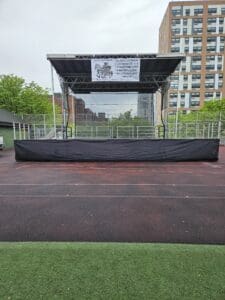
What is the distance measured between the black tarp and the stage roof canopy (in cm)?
522

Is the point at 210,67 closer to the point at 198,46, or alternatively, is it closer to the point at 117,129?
the point at 198,46

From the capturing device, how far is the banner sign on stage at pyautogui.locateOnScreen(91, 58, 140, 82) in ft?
41.2

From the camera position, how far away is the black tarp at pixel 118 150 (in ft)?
36.0

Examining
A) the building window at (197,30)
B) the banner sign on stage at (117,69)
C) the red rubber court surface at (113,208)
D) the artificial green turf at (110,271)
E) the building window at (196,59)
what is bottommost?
the red rubber court surface at (113,208)

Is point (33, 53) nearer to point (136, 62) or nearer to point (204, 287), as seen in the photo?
point (136, 62)

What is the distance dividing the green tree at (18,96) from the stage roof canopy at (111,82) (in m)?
7.48

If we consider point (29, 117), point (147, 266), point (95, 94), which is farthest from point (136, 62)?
point (147, 266)

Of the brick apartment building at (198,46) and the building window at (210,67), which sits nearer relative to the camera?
the brick apartment building at (198,46)

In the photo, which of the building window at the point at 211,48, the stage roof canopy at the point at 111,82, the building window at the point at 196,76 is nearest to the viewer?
the stage roof canopy at the point at 111,82

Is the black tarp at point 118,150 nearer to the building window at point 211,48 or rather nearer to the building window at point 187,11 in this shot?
the building window at point 211,48

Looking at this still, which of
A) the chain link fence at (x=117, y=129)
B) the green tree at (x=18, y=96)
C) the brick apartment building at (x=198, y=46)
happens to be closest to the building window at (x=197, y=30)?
the brick apartment building at (x=198, y=46)

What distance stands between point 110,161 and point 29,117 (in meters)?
9.99

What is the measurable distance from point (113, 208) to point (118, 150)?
21.8 feet

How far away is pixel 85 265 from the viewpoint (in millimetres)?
2445
